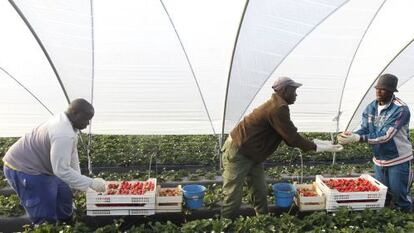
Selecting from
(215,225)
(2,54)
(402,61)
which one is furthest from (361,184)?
(2,54)


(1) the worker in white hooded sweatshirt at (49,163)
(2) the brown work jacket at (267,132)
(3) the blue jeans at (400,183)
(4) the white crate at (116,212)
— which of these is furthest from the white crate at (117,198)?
(3) the blue jeans at (400,183)

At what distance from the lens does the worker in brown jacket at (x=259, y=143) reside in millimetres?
5238

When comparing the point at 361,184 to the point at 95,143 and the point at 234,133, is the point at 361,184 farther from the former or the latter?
the point at 95,143

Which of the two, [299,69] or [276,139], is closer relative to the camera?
[276,139]

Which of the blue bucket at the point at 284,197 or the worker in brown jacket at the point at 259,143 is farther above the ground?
the worker in brown jacket at the point at 259,143

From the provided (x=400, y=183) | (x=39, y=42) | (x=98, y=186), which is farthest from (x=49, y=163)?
(x=400, y=183)

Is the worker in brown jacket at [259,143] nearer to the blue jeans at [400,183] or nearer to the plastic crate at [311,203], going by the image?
the plastic crate at [311,203]

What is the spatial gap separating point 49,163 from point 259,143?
9.43 feet

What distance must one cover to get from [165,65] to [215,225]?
3.49 metres

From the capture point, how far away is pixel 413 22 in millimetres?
7508

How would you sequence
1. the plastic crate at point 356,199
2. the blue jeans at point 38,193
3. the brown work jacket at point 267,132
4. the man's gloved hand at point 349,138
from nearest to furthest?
1. the blue jeans at point 38,193
2. the brown work jacket at point 267,132
3. the plastic crate at point 356,199
4. the man's gloved hand at point 349,138

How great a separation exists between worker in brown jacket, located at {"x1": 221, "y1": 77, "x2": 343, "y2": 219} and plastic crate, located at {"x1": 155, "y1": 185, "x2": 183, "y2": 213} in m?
0.72

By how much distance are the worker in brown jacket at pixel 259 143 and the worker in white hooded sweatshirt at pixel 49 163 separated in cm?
189

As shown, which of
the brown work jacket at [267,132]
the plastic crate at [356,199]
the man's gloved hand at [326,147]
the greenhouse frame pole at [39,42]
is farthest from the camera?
the greenhouse frame pole at [39,42]
